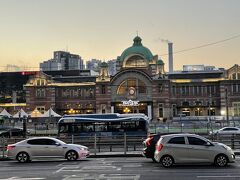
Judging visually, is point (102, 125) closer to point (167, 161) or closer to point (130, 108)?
point (167, 161)

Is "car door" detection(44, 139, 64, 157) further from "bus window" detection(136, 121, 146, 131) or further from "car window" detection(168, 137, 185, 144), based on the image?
"bus window" detection(136, 121, 146, 131)

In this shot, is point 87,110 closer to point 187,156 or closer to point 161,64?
point 161,64

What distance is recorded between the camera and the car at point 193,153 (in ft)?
64.0

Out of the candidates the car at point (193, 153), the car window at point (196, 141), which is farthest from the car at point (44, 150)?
the car window at point (196, 141)

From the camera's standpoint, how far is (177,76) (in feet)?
332

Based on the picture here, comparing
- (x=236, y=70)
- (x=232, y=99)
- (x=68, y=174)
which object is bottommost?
(x=68, y=174)

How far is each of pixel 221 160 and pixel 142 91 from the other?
75.9 metres

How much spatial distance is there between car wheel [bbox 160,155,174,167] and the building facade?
73.7 m

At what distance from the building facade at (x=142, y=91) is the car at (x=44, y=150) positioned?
70.0 metres

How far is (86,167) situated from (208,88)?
79.7 m

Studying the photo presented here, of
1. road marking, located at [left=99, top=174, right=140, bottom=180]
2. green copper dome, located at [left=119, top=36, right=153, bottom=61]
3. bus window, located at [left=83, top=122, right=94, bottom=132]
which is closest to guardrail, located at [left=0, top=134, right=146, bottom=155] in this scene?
bus window, located at [left=83, top=122, right=94, bottom=132]

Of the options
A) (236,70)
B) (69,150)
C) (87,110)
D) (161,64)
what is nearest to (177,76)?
(161,64)

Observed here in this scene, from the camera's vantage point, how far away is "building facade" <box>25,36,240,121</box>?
310ft

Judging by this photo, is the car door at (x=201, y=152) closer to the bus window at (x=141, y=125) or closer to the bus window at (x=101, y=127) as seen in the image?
the bus window at (x=141, y=125)
